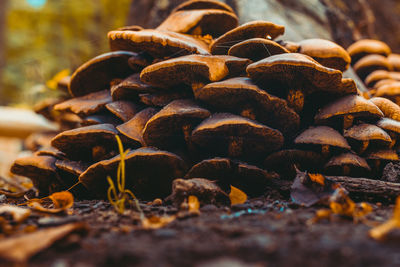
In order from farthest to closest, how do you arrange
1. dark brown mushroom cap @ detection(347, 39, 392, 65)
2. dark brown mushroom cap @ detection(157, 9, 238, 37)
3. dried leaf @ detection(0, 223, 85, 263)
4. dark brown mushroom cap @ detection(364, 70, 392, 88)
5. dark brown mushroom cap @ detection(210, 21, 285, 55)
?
dark brown mushroom cap @ detection(347, 39, 392, 65) → dark brown mushroom cap @ detection(364, 70, 392, 88) → dark brown mushroom cap @ detection(157, 9, 238, 37) → dark brown mushroom cap @ detection(210, 21, 285, 55) → dried leaf @ detection(0, 223, 85, 263)

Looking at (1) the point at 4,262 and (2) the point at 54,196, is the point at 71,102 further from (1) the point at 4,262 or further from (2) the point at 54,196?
(1) the point at 4,262

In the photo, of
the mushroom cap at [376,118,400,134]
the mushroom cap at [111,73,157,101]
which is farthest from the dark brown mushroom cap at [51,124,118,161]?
the mushroom cap at [376,118,400,134]

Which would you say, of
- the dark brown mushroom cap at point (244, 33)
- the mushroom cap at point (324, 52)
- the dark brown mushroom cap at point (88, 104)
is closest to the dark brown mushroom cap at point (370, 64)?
the mushroom cap at point (324, 52)

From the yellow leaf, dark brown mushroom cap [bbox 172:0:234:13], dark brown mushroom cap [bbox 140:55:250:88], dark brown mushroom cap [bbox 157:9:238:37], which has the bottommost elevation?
the yellow leaf

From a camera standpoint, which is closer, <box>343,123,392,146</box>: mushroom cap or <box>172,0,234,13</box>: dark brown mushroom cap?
<box>343,123,392,146</box>: mushroom cap

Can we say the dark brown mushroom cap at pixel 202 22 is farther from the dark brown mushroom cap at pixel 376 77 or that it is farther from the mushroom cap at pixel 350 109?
the dark brown mushroom cap at pixel 376 77

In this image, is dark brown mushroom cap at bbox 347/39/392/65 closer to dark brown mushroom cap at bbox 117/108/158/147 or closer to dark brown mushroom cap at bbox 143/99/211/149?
dark brown mushroom cap at bbox 143/99/211/149
